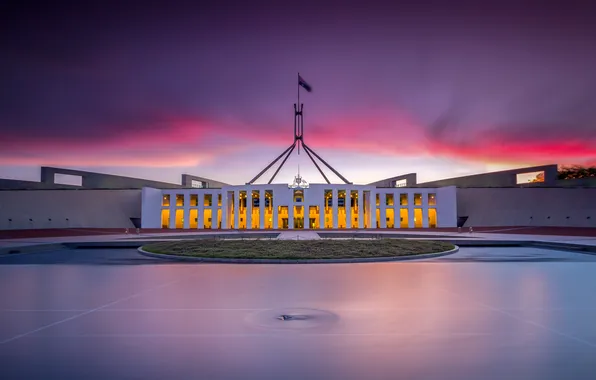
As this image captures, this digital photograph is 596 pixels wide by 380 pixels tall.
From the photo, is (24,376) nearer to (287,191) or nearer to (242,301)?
(242,301)

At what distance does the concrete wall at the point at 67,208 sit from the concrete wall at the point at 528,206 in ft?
155

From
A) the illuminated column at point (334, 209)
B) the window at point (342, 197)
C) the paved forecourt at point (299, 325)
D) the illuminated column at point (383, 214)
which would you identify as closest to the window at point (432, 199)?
the illuminated column at point (383, 214)

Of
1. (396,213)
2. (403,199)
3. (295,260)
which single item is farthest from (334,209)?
(295,260)

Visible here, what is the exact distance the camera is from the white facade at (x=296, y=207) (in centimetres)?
5288

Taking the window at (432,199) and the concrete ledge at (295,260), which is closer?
the concrete ledge at (295,260)

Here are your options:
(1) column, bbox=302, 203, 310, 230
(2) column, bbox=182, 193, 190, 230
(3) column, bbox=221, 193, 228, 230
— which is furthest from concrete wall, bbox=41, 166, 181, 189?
(1) column, bbox=302, 203, 310, 230

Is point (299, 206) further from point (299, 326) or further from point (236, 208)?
point (299, 326)

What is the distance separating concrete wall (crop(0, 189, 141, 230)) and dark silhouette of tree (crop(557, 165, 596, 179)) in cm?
7948

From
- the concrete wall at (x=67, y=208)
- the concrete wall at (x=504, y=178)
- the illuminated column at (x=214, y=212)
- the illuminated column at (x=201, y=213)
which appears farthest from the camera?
the concrete wall at (x=504, y=178)

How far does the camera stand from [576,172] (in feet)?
264

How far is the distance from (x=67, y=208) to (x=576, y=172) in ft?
296

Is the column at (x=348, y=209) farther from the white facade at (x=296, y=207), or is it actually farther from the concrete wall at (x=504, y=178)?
the concrete wall at (x=504, y=178)

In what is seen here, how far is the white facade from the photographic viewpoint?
5288 centimetres

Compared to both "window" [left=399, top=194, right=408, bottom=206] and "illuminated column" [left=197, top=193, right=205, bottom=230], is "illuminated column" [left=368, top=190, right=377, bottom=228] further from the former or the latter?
"illuminated column" [left=197, top=193, right=205, bottom=230]
